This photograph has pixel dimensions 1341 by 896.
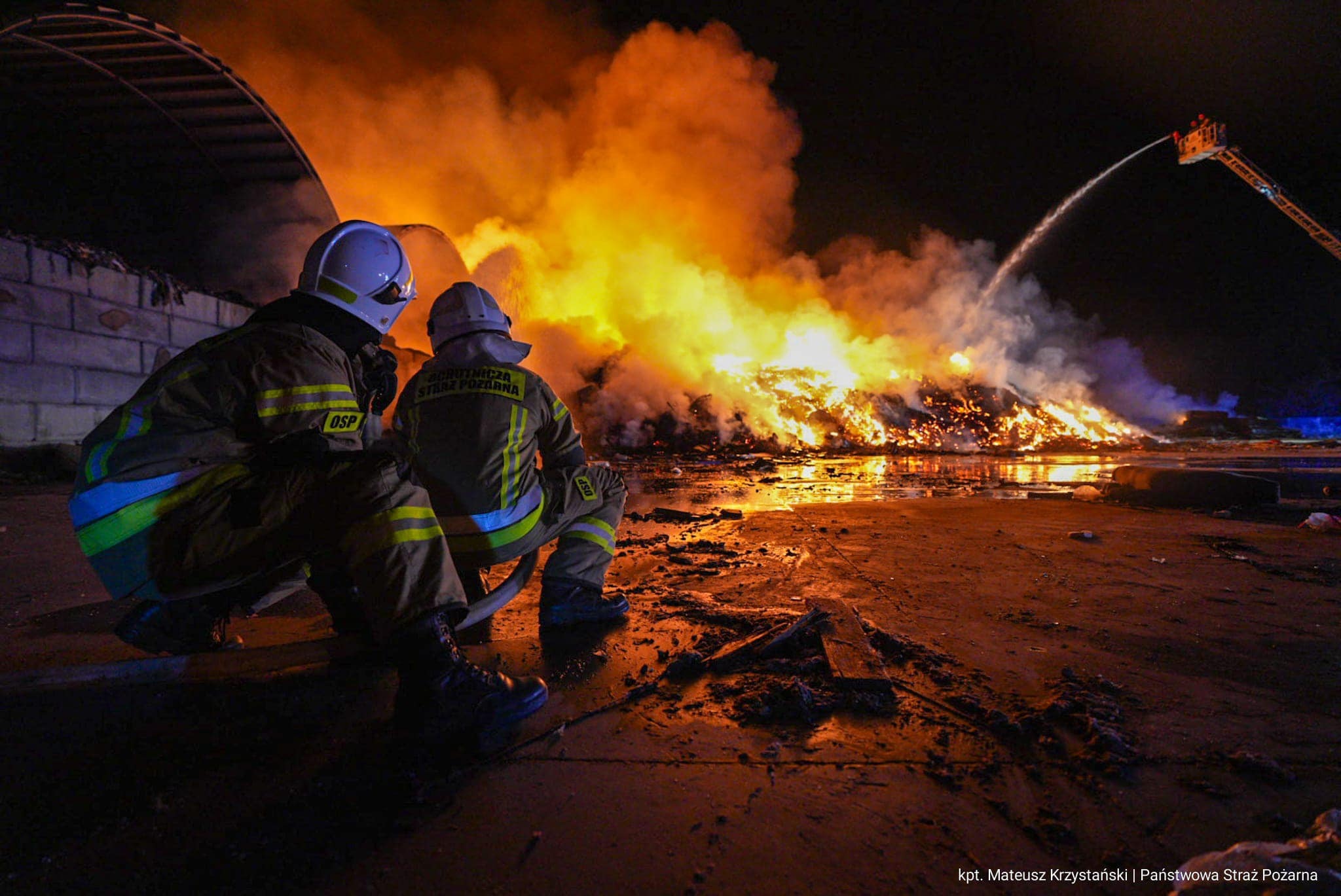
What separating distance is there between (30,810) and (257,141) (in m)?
14.7

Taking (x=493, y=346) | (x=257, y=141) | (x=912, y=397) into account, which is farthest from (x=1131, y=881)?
(x=912, y=397)

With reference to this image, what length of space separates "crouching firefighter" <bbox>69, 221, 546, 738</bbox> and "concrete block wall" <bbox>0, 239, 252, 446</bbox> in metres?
6.58

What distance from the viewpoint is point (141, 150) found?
11.9 m

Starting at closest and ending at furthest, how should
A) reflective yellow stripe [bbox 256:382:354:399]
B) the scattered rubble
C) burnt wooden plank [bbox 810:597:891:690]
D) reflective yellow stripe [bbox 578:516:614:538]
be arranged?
1. the scattered rubble
2. reflective yellow stripe [bbox 256:382:354:399]
3. burnt wooden plank [bbox 810:597:891:690]
4. reflective yellow stripe [bbox 578:516:614:538]

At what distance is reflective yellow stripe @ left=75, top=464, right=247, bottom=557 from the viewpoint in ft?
5.31

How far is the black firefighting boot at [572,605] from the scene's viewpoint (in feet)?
8.91

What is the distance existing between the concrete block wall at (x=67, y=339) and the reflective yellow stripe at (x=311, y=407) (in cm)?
668

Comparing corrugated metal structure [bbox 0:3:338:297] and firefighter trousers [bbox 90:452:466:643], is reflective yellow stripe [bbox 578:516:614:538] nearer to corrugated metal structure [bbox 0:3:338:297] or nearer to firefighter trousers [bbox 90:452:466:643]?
firefighter trousers [bbox 90:452:466:643]

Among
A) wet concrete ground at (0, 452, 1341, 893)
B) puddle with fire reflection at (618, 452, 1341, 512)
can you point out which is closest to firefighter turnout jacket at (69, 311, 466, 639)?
wet concrete ground at (0, 452, 1341, 893)

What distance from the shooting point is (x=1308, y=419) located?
34.7 meters

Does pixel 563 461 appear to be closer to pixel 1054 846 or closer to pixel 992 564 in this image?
pixel 1054 846

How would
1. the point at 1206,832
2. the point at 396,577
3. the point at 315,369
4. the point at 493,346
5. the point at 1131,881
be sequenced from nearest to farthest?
the point at 1131,881 < the point at 1206,832 < the point at 396,577 < the point at 315,369 < the point at 493,346

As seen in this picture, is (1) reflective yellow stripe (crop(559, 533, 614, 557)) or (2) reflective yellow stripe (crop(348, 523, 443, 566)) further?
(1) reflective yellow stripe (crop(559, 533, 614, 557))

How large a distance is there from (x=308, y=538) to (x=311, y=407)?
42 centimetres
